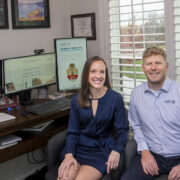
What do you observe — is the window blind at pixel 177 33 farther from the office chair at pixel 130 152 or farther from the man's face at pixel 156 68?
the office chair at pixel 130 152

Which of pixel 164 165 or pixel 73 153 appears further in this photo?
pixel 73 153

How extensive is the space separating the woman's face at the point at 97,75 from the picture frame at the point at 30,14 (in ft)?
3.49

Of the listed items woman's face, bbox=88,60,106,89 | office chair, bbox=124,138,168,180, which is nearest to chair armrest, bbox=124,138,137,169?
office chair, bbox=124,138,168,180

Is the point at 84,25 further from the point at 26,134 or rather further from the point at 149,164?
the point at 149,164

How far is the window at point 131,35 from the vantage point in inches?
97.3

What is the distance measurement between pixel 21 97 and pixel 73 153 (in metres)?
0.85

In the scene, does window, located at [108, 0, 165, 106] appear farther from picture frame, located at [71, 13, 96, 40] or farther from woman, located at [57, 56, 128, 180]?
woman, located at [57, 56, 128, 180]

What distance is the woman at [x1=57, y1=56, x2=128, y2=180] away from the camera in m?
1.95

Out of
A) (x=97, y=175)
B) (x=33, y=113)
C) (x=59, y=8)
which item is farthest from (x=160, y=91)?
(x=59, y=8)

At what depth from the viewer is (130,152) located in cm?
193

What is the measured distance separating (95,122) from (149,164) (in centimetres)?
46

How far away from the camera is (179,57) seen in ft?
7.73

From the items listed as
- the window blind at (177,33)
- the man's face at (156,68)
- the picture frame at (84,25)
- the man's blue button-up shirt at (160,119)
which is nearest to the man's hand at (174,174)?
the man's blue button-up shirt at (160,119)

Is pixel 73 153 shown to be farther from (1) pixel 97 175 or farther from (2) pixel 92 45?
(2) pixel 92 45
